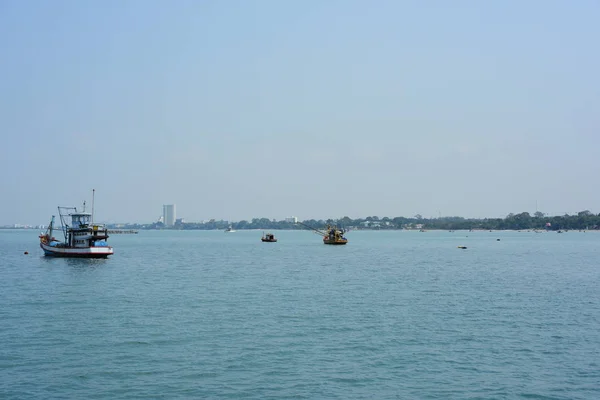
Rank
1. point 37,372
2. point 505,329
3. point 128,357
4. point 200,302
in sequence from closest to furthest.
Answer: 1. point 37,372
2. point 128,357
3. point 505,329
4. point 200,302

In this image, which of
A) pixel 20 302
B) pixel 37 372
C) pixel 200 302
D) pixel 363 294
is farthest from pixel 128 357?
pixel 363 294

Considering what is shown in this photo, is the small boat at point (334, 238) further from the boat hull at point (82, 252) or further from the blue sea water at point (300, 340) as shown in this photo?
the blue sea water at point (300, 340)

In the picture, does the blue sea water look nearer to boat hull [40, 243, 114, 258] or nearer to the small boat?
boat hull [40, 243, 114, 258]

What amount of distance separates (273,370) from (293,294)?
26719 mm

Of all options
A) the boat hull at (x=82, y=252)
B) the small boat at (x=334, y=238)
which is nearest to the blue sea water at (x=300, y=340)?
the boat hull at (x=82, y=252)

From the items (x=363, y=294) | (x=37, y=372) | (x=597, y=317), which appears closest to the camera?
(x=37, y=372)

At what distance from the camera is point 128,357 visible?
29922 mm

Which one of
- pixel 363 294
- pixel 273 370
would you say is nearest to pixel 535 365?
pixel 273 370

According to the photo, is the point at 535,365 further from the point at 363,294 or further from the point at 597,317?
the point at 363,294

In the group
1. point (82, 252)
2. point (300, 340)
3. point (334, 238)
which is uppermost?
point (334, 238)

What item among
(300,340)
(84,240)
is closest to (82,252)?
(84,240)

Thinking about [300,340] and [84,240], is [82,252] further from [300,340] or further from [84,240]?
[300,340]

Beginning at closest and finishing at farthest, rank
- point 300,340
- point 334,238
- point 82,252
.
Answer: point 300,340 < point 82,252 < point 334,238

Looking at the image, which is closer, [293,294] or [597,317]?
[597,317]
